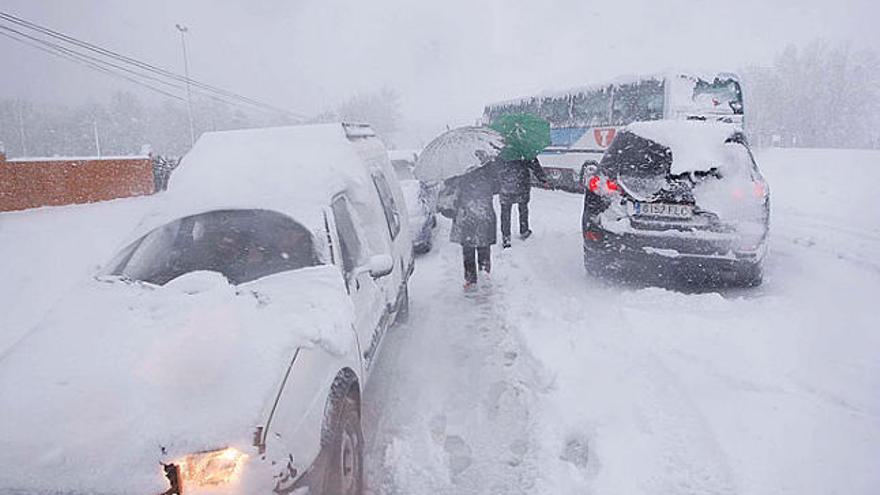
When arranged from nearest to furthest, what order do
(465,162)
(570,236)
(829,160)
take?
(465,162) → (570,236) → (829,160)

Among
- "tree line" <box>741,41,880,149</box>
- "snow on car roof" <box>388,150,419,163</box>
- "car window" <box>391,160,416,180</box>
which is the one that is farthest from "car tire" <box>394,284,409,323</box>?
"tree line" <box>741,41,880,149</box>

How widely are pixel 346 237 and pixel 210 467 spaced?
2.01 meters

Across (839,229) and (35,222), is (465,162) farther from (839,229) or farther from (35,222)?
(35,222)

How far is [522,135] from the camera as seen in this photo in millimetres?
8453

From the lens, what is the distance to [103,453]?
2113mm

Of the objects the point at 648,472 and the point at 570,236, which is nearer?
the point at 648,472

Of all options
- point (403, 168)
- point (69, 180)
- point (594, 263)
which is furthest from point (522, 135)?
point (69, 180)

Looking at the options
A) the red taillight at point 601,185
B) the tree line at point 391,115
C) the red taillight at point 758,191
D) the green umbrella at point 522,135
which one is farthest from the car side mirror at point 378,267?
the tree line at point 391,115

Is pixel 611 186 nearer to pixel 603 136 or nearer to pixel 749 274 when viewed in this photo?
pixel 749 274

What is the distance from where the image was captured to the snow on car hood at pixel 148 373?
2111 millimetres

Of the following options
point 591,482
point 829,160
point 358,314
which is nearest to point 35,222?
point 358,314

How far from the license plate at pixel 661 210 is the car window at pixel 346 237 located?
127 inches

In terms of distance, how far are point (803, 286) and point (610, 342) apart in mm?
2928

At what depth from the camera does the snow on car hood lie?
2.11 metres
